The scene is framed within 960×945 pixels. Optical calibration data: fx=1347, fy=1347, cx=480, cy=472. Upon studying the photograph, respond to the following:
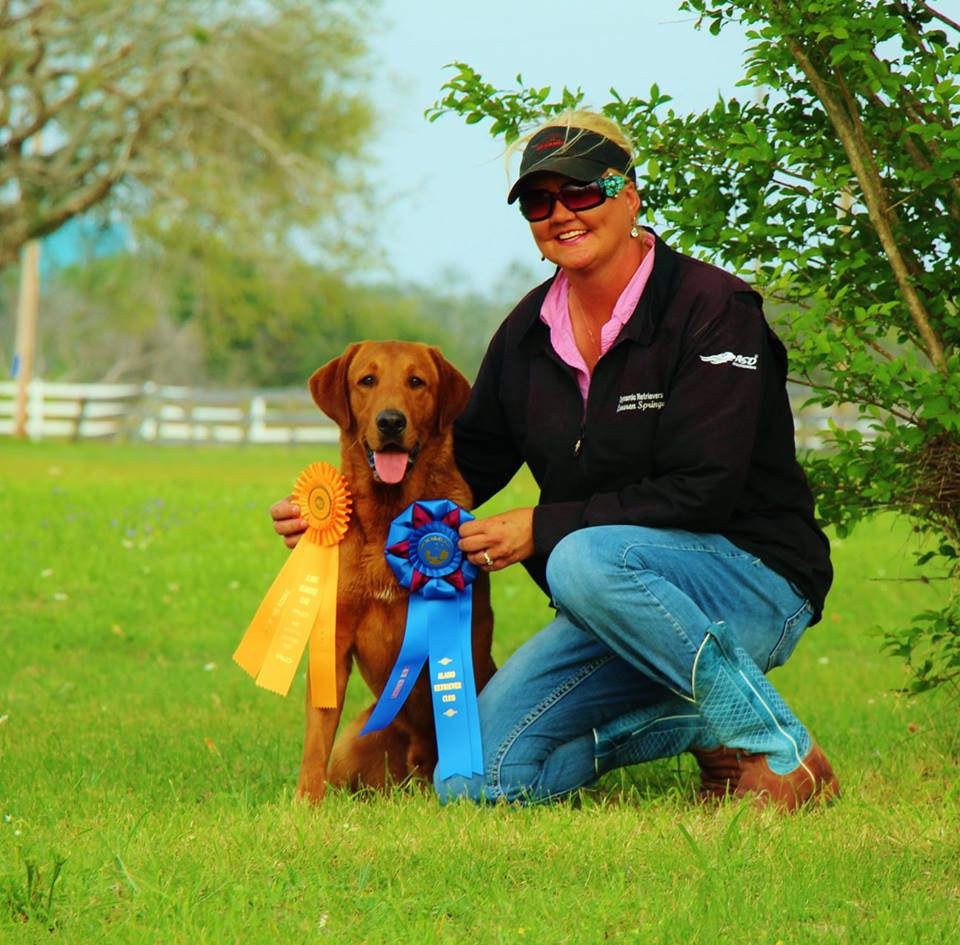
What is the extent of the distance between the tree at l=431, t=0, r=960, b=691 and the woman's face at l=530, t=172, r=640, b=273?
0.35 metres

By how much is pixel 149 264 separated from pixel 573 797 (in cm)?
2162

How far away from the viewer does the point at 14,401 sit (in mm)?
28500

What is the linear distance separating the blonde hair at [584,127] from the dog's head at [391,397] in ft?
2.08

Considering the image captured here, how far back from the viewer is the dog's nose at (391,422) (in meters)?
3.92

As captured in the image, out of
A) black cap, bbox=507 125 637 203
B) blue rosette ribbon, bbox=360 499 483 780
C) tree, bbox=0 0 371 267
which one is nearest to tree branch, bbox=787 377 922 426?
black cap, bbox=507 125 637 203

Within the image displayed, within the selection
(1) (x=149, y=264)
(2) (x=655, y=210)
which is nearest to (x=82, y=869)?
(2) (x=655, y=210)

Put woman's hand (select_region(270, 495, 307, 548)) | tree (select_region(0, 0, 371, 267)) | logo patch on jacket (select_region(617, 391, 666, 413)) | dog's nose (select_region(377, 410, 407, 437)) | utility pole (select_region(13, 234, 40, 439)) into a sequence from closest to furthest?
1. logo patch on jacket (select_region(617, 391, 666, 413))
2. dog's nose (select_region(377, 410, 407, 437))
3. woman's hand (select_region(270, 495, 307, 548))
4. tree (select_region(0, 0, 371, 267))
5. utility pole (select_region(13, 234, 40, 439))

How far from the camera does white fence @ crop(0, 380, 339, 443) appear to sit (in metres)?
27.5

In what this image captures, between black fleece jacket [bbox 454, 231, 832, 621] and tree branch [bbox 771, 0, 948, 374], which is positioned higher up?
tree branch [bbox 771, 0, 948, 374]

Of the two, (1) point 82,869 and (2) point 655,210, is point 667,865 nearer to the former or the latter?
(1) point 82,869

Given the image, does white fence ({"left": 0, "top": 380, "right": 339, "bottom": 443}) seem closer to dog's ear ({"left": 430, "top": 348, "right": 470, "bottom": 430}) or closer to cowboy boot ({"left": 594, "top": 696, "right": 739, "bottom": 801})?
dog's ear ({"left": 430, "top": 348, "right": 470, "bottom": 430})

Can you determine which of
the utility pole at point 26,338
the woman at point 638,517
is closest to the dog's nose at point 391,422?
the woman at point 638,517

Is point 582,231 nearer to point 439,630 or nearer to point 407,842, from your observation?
point 439,630

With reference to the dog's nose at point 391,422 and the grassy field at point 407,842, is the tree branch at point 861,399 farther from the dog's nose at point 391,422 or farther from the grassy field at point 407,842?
the dog's nose at point 391,422
